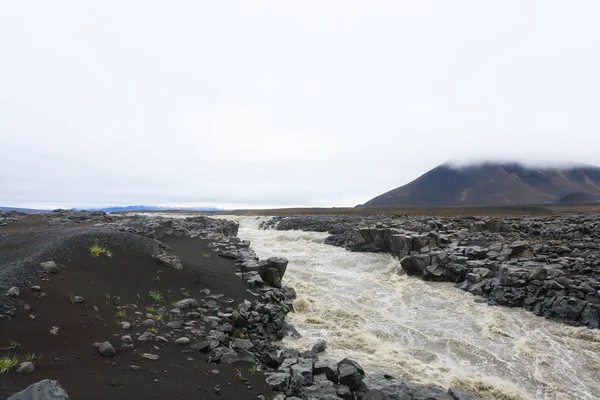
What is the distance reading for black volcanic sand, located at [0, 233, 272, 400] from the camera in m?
7.34

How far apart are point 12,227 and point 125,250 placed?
74.8 feet

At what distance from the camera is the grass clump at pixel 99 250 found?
14179mm

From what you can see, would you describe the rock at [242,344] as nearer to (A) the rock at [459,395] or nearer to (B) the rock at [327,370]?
(B) the rock at [327,370]

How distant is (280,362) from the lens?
9.95 m

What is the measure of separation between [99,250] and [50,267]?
93.8 inches

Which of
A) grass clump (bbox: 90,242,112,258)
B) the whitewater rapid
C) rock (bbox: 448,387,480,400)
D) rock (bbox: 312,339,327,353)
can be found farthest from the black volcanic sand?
rock (bbox: 448,387,480,400)

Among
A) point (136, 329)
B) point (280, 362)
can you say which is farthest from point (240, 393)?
point (136, 329)

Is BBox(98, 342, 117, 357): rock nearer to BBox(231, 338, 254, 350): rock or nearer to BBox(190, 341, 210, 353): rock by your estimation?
BBox(190, 341, 210, 353): rock

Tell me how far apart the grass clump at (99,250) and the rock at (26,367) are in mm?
7439

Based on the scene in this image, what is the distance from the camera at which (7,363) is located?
23.3 ft

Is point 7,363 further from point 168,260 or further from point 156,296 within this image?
point 168,260

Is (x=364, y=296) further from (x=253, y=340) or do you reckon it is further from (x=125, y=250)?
(x=125, y=250)

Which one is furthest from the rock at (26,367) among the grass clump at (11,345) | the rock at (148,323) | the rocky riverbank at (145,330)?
the rock at (148,323)

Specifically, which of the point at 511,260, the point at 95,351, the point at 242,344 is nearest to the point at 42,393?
the point at 95,351
